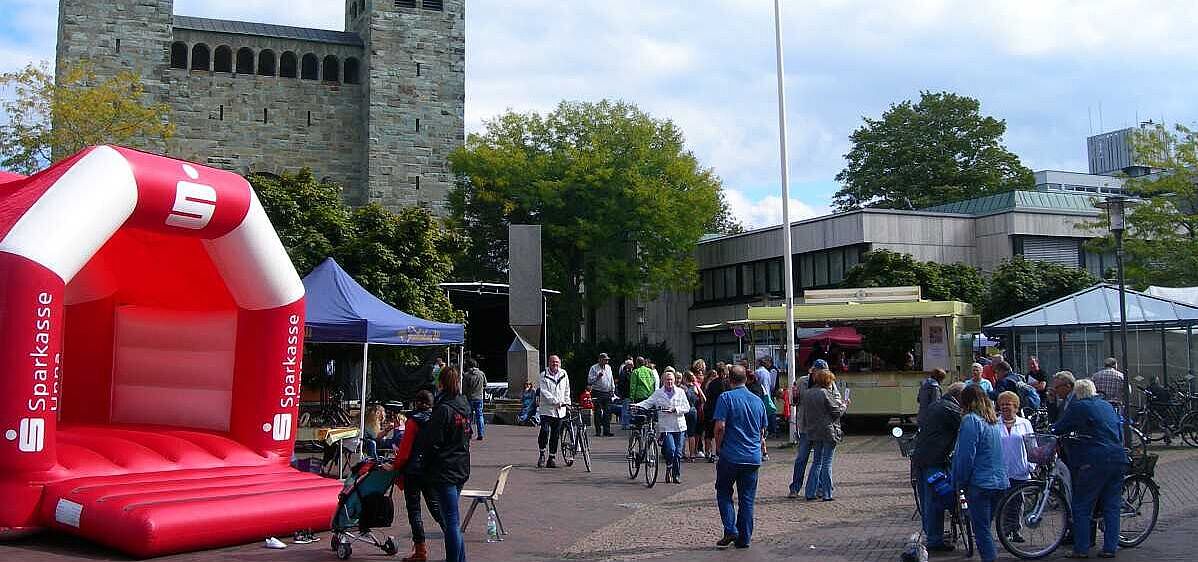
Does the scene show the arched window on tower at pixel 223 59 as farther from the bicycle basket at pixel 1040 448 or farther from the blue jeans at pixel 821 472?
the bicycle basket at pixel 1040 448

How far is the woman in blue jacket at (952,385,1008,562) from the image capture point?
28.5 ft

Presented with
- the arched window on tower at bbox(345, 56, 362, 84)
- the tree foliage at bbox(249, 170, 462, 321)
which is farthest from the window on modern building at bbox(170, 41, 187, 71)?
the tree foliage at bbox(249, 170, 462, 321)

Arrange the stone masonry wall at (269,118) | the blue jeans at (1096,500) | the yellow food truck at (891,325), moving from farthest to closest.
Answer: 1. the stone masonry wall at (269,118)
2. the yellow food truck at (891,325)
3. the blue jeans at (1096,500)

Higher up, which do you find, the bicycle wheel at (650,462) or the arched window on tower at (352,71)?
the arched window on tower at (352,71)

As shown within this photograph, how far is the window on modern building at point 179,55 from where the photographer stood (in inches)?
2085

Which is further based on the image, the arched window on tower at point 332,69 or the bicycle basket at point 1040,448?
the arched window on tower at point 332,69

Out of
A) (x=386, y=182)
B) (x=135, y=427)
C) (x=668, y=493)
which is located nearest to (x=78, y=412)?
(x=135, y=427)

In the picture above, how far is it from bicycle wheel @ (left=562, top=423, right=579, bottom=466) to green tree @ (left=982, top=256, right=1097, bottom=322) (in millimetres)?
24210

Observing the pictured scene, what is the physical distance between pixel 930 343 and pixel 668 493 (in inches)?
414

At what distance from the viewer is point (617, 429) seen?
87.8 feet

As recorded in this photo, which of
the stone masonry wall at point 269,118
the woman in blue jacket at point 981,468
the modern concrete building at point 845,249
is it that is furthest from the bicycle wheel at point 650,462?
the stone masonry wall at point 269,118

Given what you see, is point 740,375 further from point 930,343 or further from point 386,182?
point 386,182

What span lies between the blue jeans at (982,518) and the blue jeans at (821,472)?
169 inches

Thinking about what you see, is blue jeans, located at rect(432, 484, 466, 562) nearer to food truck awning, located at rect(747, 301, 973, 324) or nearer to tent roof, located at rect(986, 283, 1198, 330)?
food truck awning, located at rect(747, 301, 973, 324)
